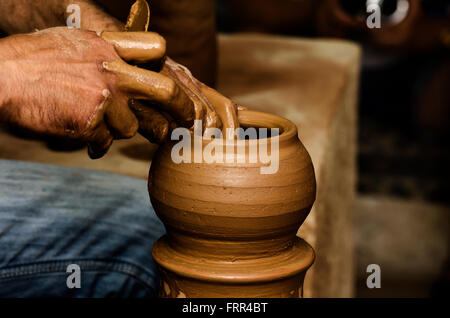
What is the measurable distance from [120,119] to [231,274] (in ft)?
0.86

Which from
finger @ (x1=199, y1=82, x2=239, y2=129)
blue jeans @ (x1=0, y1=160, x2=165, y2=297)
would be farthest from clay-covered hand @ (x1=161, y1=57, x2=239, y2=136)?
blue jeans @ (x1=0, y1=160, x2=165, y2=297)

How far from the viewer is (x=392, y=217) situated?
10.8 ft

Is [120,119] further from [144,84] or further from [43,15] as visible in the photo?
[43,15]

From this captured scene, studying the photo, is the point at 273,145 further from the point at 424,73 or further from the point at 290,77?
the point at 424,73

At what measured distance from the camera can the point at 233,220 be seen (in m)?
0.88

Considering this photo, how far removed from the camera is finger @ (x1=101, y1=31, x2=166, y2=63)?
85 centimetres

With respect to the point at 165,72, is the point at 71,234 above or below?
below

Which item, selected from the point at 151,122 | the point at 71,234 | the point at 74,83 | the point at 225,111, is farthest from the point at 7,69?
the point at 71,234

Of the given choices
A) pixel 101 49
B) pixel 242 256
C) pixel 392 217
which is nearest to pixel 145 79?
pixel 101 49

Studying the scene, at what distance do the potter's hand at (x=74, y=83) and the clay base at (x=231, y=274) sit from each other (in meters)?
0.22

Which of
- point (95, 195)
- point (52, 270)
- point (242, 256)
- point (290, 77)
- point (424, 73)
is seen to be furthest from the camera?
point (424, 73)

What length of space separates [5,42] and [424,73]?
124 inches

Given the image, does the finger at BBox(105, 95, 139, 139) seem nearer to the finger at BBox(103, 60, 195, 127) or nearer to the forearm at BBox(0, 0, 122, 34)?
the finger at BBox(103, 60, 195, 127)

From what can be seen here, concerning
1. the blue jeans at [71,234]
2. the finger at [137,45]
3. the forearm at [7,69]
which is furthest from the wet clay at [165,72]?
the blue jeans at [71,234]
